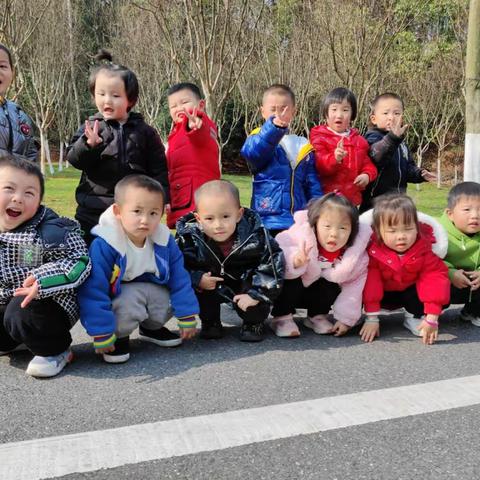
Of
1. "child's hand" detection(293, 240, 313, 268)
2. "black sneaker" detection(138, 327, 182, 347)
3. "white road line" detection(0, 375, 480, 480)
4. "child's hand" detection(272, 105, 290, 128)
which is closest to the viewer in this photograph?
"white road line" detection(0, 375, 480, 480)

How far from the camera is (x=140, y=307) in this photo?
2828mm

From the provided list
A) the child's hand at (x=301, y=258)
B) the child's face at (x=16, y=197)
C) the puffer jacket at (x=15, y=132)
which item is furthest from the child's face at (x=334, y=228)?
the puffer jacket at (x=15, y=132)

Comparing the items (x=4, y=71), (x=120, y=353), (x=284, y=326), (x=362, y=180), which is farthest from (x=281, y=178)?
(x=4, y=71)

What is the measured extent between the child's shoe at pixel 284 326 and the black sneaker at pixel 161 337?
1.84ft

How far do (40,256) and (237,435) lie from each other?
1.26 m

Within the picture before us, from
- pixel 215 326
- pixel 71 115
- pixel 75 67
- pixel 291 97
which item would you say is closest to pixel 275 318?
pixel 215 326

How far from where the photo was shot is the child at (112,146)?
11.0 feet

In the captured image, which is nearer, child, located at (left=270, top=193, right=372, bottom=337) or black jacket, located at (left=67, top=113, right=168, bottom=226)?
child, located at (left=270, top=193, right=372, bottom=337)

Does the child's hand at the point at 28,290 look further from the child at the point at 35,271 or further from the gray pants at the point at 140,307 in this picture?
the gray pants at the point at 140,307

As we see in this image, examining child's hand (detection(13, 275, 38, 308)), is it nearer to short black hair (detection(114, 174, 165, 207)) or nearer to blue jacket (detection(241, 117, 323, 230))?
short black hair (detection(114, 174, 165, 207))

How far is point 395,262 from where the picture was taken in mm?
3123

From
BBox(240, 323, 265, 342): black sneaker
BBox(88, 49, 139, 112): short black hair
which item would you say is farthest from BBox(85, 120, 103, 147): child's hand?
BBox(240, 323, 265, 342): black sneaker

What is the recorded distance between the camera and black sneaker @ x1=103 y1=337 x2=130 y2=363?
8.84 ft

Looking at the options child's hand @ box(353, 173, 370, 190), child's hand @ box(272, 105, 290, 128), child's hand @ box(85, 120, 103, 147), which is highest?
child's hand @ box(272, 105, 290, 128)
